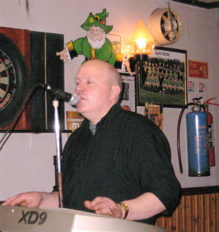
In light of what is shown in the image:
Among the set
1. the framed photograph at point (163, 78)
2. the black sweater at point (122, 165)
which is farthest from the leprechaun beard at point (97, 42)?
the black sweater at point (122, 165)

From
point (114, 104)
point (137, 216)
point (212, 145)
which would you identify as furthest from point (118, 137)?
point (212, 145)

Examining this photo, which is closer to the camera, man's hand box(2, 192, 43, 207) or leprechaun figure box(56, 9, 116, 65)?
man's hand box(2, 192, 43, 207)

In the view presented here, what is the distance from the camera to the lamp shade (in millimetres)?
3756

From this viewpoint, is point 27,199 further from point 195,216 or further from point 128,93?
point 195,216

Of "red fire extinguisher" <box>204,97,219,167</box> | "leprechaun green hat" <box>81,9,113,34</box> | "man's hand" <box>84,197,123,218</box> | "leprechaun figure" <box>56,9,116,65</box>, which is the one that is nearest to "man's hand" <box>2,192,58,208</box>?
"man's hand" <box>84,197,123,218</box>

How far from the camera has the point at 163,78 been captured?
4164 millimetres

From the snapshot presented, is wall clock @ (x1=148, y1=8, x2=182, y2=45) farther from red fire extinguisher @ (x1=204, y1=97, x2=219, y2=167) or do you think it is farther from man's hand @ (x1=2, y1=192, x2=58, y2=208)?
man's hand @ (x1=2, y1=192, x2=58, y2=208)

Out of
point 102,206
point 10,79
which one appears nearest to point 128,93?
point 10,79

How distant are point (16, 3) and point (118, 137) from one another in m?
1.52

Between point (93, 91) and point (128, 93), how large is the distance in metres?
1.54

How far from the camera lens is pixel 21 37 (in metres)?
3.19

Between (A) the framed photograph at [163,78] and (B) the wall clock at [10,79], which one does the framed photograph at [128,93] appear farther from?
(B) the wall clock at [10,79]

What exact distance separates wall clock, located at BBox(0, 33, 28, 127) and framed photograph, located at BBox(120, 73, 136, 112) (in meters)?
0.97

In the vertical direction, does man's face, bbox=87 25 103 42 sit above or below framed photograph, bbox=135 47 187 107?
above
